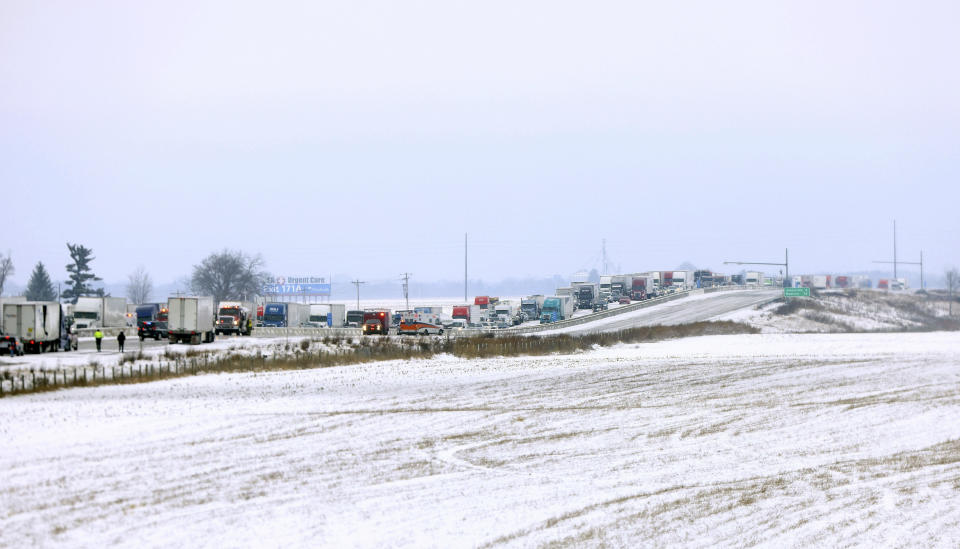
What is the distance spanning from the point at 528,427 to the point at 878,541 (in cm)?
1178

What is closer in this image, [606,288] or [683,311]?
[683,311]

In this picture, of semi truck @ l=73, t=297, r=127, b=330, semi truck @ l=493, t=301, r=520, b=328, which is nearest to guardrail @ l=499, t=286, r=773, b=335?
semi truck @ l=493, t=301, r=520, b=328

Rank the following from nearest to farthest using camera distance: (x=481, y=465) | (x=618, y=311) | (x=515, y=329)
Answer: (x=481, y=465) < (x=515, y=329) < (x=618, y=311)

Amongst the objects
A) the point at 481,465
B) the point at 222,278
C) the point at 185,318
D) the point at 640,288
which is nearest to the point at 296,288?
the point at 222,278

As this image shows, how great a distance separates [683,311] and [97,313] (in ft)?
215

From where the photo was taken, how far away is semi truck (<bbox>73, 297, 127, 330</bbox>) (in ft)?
259

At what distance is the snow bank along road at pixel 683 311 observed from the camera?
98.2 metres

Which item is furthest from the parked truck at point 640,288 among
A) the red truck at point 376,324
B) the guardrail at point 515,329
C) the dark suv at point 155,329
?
the dark suv at point 155,329

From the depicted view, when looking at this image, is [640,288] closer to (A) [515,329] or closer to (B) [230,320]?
(A) [515,329]

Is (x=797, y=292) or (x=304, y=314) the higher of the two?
(x=797, y=292)

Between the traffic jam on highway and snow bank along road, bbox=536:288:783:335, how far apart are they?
553 centimetres

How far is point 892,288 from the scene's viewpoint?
509ft

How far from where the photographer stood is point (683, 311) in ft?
372

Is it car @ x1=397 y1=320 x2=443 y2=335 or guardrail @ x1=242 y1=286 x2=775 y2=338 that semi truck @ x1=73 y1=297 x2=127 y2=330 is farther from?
car @ x1=397 y1=320 x2=443 y2=335
